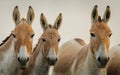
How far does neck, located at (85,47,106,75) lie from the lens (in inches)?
129

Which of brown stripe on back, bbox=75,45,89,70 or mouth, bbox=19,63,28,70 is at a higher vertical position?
brown stripe on back, bbox=75,45,89,70

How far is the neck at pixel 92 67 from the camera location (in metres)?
3.28

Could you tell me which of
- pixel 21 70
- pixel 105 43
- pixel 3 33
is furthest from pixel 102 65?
pixel 3 33

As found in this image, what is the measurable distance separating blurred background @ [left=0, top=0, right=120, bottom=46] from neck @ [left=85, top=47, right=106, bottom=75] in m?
1.78

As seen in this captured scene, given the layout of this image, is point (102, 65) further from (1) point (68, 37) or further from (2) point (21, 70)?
(1) point (68, 37)

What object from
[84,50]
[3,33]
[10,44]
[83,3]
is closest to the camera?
[10,44]

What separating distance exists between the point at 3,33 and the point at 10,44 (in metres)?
1.65

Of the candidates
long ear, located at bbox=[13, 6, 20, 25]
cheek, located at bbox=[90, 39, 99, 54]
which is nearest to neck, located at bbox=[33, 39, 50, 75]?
long ear, located at bbox=[13, 6, 20, 25]

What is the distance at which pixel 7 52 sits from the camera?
330 cm

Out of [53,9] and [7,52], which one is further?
[53,9]

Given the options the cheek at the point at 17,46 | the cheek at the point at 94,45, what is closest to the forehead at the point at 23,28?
the cheek at the point at 17,46

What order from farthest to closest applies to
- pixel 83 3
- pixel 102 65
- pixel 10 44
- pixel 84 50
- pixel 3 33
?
pixel 83 3 < pixel 3 33 < pixel 84 50 < pixel 10 44 < pixel 102 65

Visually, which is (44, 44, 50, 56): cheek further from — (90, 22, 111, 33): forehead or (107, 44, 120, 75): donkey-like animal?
(107, 44, 120, 75): donkey-like animal

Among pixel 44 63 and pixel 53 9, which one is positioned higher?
pixel 53 9
